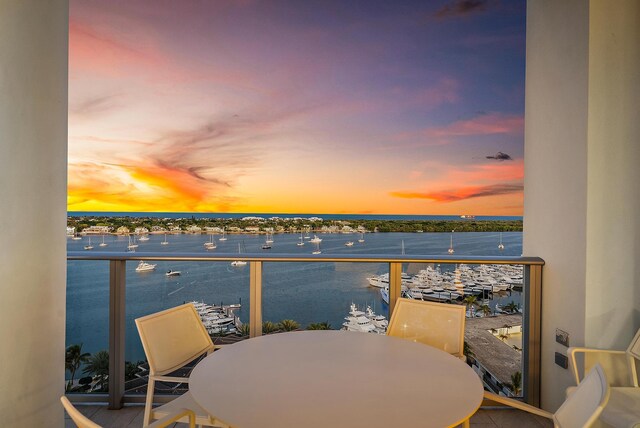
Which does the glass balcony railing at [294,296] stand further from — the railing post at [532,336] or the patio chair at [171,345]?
the patio chair at [171,345]

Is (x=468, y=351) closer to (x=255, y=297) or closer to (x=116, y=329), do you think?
(x=255, y=297)

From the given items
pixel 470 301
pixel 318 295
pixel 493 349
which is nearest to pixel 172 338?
pixel 318 295

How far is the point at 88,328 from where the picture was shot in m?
2.99

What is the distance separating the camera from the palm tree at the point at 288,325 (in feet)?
9.86

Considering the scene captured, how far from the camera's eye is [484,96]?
6.44 meters

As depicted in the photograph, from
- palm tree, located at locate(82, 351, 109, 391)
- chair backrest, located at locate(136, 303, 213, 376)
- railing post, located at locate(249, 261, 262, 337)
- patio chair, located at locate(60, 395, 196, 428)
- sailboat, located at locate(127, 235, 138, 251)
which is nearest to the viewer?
patio chair, located at locate(60, 395, 196, 428)

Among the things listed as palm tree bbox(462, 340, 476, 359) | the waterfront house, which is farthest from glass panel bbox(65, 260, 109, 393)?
palm tree bbox(462, 340, 476, 359)

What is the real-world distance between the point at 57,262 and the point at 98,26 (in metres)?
4.62

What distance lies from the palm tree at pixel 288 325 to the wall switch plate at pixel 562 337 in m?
2.07

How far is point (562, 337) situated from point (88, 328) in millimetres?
3781

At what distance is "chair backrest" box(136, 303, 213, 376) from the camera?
6.99ft

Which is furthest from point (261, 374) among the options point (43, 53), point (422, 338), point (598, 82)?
point (598, 82)

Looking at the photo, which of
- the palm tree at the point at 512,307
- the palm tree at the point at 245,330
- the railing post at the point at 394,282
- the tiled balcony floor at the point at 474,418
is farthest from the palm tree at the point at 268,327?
the palm tree at the point at 512,307

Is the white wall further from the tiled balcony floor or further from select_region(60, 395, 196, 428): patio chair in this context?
select_region(60, 395, 196, 428): patio chair
